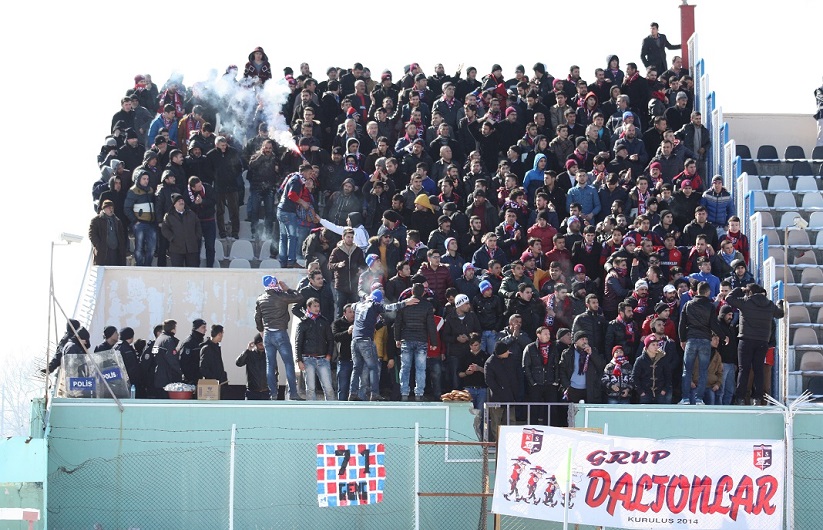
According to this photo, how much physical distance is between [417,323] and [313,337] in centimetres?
152

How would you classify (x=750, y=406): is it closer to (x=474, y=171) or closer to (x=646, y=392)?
(x=646, y=392)

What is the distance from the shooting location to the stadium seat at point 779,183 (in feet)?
86.2

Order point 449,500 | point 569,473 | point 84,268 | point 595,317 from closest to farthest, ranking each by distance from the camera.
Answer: point 569,473 < point 449,500 < point 595,317 < point 84,268

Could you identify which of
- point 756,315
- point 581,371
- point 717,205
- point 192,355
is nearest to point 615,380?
point 581,371

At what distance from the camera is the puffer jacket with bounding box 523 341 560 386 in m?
19.4

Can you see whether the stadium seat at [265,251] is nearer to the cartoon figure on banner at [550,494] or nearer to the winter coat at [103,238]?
the winter coat at [103,238]

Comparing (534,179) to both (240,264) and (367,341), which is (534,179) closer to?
(240,264)

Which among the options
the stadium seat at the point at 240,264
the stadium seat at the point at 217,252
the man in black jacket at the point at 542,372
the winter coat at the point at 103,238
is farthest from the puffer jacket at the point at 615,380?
the winter coat at the point at 103,238

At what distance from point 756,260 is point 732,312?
2.13 m

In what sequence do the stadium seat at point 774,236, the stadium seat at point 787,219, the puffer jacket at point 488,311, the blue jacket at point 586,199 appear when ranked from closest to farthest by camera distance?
the puffer jacket at point 488,311, the blue jacket at point 586,199, the stadium seat at point 774,236, the stadium seat at point 787,219

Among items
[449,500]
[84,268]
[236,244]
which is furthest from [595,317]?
[84,268]

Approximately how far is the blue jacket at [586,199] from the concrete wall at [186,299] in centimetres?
477

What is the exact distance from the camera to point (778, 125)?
29.2m

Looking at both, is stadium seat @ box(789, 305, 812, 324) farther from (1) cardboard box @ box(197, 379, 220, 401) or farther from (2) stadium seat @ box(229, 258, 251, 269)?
(1) cardboard box @ box(197, 379, 220, 401)
